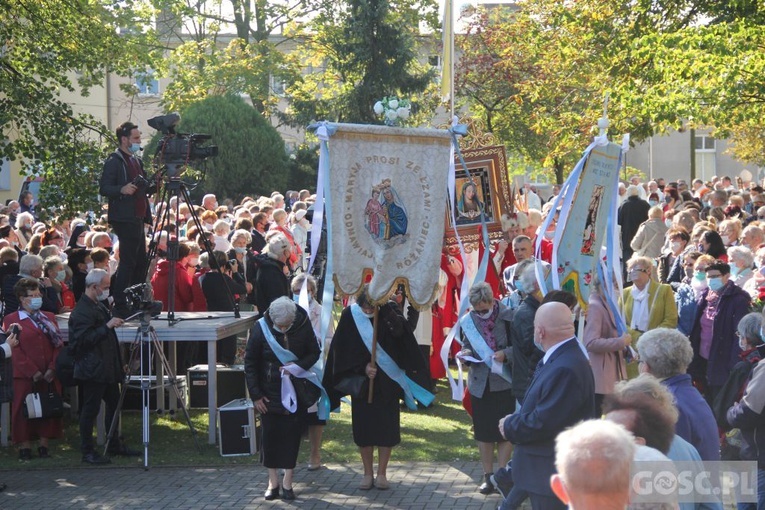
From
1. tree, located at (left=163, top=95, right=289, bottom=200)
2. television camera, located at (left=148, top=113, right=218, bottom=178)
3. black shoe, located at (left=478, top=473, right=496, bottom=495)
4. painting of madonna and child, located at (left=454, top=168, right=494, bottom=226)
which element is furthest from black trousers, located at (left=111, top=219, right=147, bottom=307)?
tree, located at (left=163, top=95, right=289, bottom=200)

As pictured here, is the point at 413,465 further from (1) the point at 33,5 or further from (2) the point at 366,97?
(2) the point at 366,97

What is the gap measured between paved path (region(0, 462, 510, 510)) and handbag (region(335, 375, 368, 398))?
885 mm

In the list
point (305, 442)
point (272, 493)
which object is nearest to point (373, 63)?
point (305, 442)

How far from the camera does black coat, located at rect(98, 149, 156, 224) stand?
11.9 meters

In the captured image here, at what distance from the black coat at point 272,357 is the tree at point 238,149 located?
81.4ft

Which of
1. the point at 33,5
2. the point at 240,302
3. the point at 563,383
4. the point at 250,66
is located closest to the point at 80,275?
the point at 240,302

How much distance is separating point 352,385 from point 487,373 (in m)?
1.18

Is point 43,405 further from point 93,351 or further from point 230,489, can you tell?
point 230,489

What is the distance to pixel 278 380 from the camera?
990 centimetres

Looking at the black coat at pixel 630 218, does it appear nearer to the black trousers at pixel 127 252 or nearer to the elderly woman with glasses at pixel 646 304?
the elderly woman with glasses at pixel 646 304

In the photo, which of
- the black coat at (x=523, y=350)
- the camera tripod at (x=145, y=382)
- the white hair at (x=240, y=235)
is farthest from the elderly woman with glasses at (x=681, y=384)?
the white hair at (x=240, y=235)

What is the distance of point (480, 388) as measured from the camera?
9852 mm

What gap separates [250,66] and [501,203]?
99.7 feet

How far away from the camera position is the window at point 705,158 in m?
61.4
